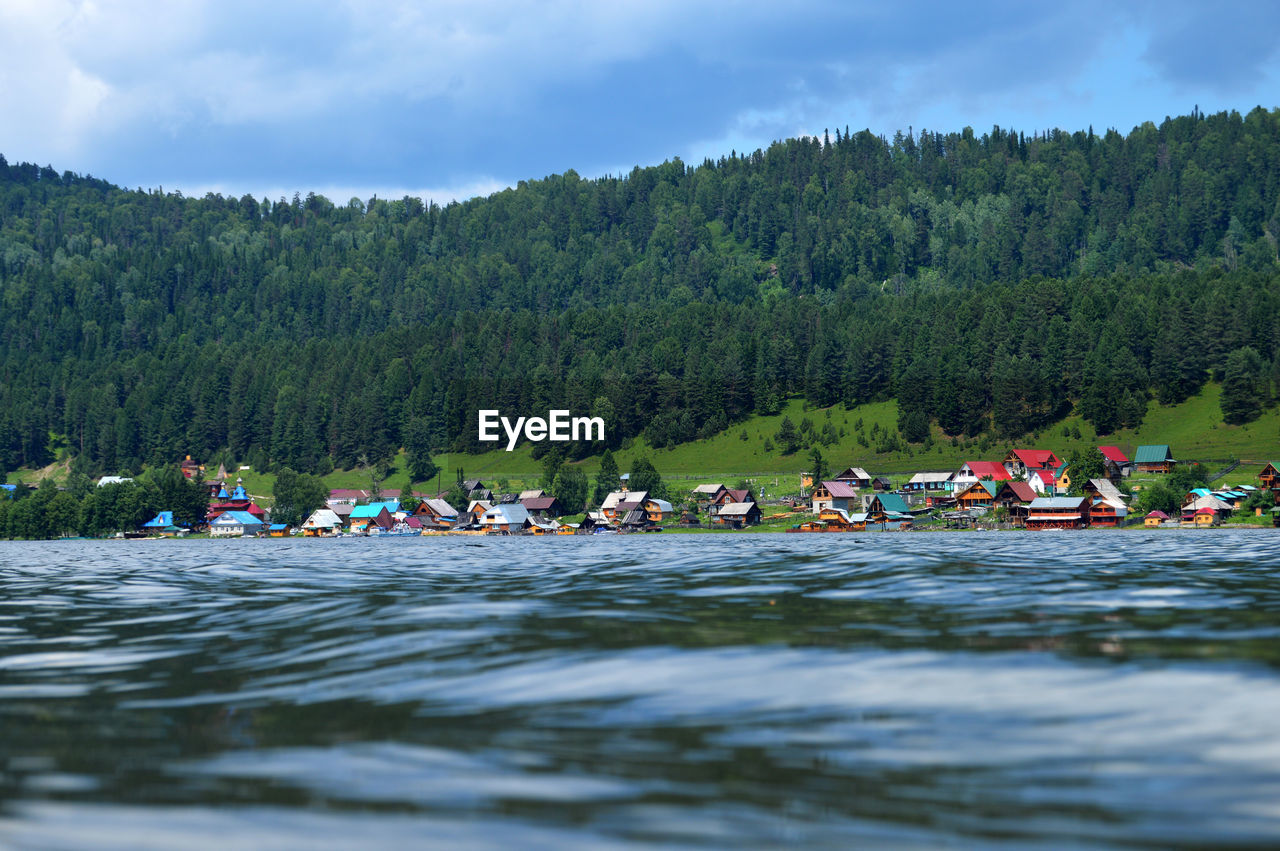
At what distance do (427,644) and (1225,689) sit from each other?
1087 cm

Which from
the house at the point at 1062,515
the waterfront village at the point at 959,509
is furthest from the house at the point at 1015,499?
the house at the point at 1062,515

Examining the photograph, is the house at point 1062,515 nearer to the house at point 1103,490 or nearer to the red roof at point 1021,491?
the house at point 1103,490

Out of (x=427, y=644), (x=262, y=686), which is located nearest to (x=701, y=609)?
(x=427, y=644)

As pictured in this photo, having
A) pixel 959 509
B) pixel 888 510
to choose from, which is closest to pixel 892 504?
pixel 888 510

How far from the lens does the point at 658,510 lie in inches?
7697

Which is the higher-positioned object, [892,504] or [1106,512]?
[892,504]

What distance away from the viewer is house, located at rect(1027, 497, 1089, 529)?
160875 mm

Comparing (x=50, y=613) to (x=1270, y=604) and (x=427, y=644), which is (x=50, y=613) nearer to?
(x=427, y=644)

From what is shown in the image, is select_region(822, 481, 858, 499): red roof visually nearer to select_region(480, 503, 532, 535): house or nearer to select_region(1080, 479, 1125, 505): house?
select_region(1080, 479, 1125, 505): house

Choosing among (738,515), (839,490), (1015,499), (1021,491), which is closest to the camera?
(1015,499)

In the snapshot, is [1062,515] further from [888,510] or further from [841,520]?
[841,520]

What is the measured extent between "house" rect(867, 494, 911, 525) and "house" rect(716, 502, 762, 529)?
18938 millimetres

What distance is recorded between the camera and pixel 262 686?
45.1 feet

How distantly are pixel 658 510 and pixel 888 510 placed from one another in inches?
1556
